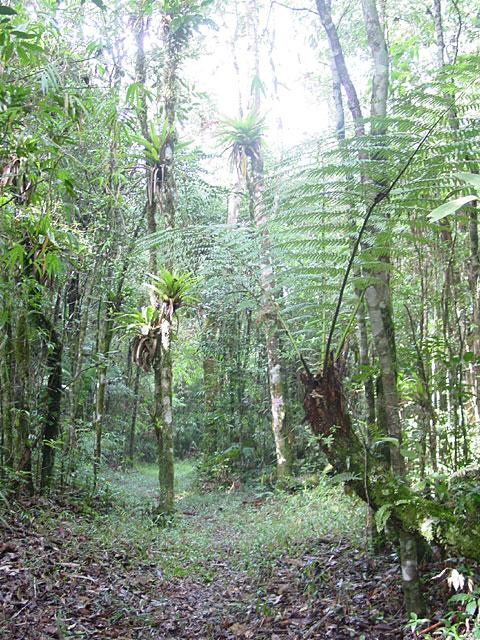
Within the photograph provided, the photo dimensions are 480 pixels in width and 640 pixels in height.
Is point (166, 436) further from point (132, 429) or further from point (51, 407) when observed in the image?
point (132, 429)

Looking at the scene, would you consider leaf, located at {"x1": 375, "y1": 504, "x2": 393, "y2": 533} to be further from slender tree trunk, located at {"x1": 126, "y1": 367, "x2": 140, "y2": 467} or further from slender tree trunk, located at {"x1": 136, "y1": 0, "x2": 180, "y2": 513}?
slender tree trunk, located at {"x1": 126, "y1": 367, "x2": 140, "y2": 467}

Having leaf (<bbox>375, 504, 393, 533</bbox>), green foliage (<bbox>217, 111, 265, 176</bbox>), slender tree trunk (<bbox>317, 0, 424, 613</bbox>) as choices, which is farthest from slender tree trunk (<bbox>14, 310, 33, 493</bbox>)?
green foliage (<bbox>217, 111, 265, 176</bbox>)

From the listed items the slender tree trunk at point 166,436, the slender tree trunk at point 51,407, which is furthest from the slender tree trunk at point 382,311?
the slender tree trunk at point 166,436

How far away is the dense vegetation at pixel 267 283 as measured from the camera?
2.97m

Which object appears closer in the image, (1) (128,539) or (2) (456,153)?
(2) (456,153)

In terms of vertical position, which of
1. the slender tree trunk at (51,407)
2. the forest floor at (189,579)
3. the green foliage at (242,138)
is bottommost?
the forest floor at (189,579)

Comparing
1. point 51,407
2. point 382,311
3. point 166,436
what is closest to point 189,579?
point 51,407

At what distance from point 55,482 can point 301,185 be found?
5.40 meters

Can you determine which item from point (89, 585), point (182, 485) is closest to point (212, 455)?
point (182, 485)

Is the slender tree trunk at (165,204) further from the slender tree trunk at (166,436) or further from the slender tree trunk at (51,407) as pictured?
the slender tree trunk at (51,407)

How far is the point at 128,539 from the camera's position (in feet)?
19.5

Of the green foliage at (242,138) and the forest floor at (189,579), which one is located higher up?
the green foliage at (242,138)

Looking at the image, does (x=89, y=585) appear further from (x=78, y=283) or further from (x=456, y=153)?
(x=78, y=283)

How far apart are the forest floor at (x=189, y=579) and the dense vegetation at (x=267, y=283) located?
2.3 inches
